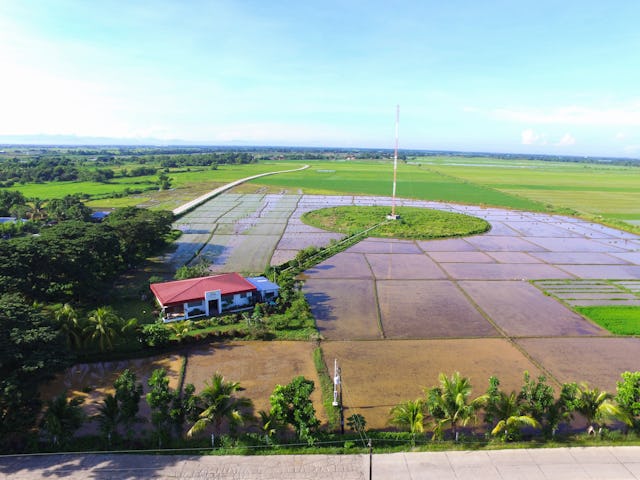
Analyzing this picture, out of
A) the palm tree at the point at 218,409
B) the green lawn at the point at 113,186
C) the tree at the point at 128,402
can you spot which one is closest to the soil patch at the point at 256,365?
the palm tree at the point at 218,409

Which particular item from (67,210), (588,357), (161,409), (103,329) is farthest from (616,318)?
(67,210)

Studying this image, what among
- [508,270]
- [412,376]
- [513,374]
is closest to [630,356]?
[513,374]

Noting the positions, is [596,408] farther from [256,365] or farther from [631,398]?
[256,365]

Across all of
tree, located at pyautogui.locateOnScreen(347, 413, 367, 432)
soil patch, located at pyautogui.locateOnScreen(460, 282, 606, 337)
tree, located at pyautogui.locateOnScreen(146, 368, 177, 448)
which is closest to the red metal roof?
tree, located at pyautogui.locateOnScreen(146, 368, 177, 448)

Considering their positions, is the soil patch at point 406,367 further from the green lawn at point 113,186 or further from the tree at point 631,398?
the green lawn at point 113,186

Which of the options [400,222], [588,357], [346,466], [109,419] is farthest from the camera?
[400,222]

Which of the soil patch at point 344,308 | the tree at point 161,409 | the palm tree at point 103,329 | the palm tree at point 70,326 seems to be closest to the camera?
the tree at point 161,409

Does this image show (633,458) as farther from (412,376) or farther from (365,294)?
(365,294)
